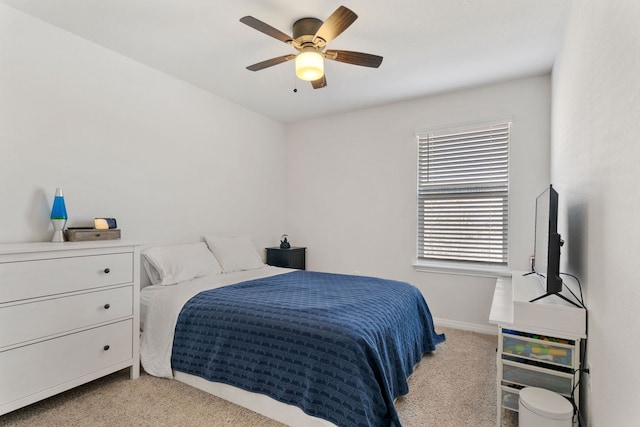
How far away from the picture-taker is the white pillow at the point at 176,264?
9.39ft

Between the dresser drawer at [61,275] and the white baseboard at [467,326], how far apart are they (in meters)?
3.10

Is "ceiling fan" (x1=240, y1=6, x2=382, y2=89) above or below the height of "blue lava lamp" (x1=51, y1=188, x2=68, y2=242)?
above

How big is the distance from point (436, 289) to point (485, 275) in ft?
1.78

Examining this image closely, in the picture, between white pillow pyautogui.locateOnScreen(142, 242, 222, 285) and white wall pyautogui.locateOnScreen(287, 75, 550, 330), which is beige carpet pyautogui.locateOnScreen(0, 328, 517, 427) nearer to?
white pillow pyautogui.locateOnScreen(142, 242, 222, 285)

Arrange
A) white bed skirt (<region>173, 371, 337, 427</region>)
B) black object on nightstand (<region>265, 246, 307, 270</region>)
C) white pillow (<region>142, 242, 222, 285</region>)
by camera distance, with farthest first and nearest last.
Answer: black object on nightstand (<region>265, 246, 307, 270</region>), white pillow (<region>142, 242, 222, 285</region>), white bed skirt (<region>173, 371, 337, 427</region>)

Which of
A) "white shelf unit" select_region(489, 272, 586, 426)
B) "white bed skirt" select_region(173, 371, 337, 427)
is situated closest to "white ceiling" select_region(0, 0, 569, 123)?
"white shelf unit" select_region(489, 272, 586, 426)

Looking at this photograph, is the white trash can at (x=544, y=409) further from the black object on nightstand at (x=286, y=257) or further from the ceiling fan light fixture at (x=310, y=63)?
the black object on nightstand at (x=286, y=257)

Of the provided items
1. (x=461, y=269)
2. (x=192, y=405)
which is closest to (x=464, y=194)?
(x=461, y=269)

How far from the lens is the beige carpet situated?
193 cm

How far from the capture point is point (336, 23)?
200 centimetres

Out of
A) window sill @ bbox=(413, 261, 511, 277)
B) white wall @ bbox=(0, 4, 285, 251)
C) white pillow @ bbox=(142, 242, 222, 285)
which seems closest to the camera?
white wall @ bbox=(0, 4, 285, 251)

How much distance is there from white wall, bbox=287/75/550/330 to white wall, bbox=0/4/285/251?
2.94 ft

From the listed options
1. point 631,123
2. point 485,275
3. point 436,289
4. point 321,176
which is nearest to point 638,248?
point 631,123

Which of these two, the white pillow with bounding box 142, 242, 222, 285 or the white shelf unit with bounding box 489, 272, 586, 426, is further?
the white pillow with bounding box 142, 242, 222, 285
